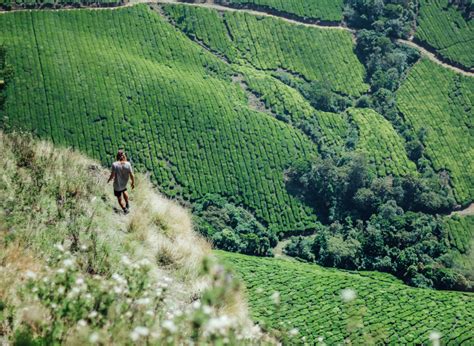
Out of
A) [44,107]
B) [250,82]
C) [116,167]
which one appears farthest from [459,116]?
[116,167]

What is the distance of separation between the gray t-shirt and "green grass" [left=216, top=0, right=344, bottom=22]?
281 feet

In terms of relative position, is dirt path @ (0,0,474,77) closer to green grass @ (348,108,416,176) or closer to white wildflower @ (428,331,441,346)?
green grass @ (348,108,416,176)

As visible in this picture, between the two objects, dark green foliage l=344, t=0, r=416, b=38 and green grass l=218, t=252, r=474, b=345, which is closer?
green grass l=218, t=252, r=474, b=345

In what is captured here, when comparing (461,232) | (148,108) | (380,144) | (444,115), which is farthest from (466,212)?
(148,108)

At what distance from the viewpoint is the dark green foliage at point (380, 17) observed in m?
108

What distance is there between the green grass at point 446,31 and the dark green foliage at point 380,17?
307cm

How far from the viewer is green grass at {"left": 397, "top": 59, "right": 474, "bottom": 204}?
94062 millimetres

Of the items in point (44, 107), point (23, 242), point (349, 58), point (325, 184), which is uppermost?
point (23, 242)

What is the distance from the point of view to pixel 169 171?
253 ft

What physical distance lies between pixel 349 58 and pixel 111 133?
48966 millimetres

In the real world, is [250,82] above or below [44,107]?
above

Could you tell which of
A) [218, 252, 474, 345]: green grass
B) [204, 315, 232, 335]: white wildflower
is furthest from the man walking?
[218, 252, 474, 345]: green grass

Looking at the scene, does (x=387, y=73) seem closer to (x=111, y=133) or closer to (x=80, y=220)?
(x=111, y=133)

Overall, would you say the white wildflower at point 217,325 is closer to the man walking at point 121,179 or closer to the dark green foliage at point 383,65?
the man walking at point 121,179
